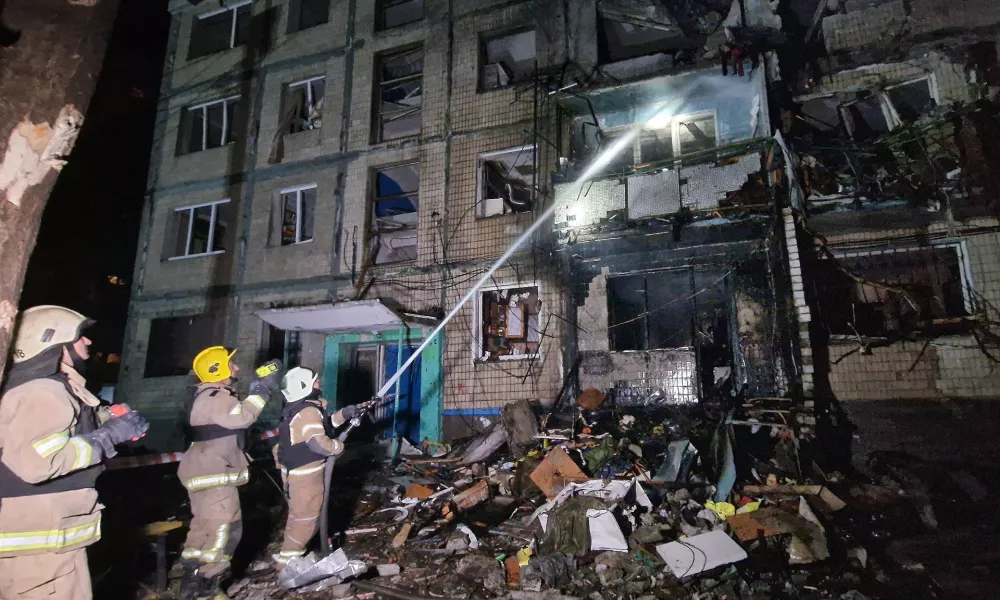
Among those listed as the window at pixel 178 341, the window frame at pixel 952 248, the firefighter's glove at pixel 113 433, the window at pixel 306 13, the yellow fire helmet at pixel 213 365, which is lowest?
the firefighter's glove at pixel 113 433

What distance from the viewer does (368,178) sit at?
11.9 m

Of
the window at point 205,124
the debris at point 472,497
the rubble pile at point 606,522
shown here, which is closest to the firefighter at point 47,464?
the rubble pile at point 606,522

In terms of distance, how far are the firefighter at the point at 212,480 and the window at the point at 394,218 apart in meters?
7.35

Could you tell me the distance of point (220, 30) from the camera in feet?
49.9

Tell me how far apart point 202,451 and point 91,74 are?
11.1ft

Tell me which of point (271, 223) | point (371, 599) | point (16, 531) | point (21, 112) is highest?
point (271, 223)

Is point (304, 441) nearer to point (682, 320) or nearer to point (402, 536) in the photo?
point (402, 536)

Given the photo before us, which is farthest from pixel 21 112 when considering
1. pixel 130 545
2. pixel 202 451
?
pixel 130 545

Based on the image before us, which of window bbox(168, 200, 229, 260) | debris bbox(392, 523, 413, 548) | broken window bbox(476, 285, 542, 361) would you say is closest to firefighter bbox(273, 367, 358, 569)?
debris bbox(392, 523, 413, 548)

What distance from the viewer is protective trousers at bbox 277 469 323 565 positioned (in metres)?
4.78

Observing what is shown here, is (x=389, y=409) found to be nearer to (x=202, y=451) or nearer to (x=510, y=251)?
(x=510, y=251)

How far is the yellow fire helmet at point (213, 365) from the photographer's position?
449 centimetres

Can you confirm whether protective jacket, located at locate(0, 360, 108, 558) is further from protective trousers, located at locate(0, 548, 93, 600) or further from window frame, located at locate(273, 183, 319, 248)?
window frame, located at locate(273, 183, 319, 248)

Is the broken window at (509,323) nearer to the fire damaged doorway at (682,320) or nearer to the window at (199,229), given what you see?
the fire damaged doorway at (682,320)
